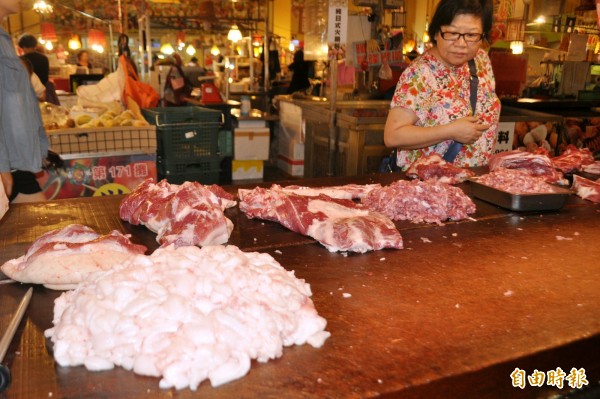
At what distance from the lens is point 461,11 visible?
3.18 meters

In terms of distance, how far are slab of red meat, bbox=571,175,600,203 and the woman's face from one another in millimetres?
1002

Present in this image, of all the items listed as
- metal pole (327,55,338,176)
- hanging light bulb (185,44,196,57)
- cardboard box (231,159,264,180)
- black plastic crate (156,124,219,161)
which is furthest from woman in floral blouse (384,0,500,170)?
hanging light bulb (185,44,196,57)

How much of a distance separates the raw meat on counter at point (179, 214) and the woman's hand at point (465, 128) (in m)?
1.49

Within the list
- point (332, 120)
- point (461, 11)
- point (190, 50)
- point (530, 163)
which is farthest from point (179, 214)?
point (190, 50)

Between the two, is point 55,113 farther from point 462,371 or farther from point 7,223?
point 462,371

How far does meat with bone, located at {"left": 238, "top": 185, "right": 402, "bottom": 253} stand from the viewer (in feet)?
7.36

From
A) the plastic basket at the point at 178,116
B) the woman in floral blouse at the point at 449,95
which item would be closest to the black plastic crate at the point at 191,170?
the plastic basket at the point at 178,116

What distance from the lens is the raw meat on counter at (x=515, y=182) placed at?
2.88 m

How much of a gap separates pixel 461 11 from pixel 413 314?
2.16 m

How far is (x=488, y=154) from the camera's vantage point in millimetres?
3746

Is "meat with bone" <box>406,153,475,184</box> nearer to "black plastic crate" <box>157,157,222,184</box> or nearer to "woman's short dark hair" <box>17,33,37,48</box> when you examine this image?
"black plastic crate" <box>157,157,222,184</box>

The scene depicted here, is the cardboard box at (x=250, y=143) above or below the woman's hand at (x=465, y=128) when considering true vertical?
below

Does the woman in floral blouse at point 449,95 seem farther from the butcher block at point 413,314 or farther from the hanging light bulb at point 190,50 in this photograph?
the hanging light bulb at point 190,50

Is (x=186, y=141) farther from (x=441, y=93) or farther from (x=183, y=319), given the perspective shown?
(x=183, y=319)
